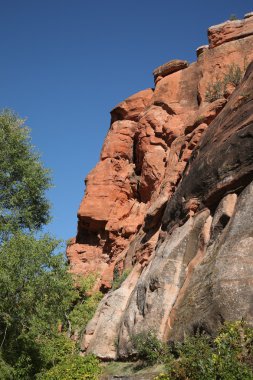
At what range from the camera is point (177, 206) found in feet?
60.1

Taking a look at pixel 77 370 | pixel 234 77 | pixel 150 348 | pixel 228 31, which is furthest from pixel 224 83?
pixel 77 370

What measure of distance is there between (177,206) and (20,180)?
9157mm

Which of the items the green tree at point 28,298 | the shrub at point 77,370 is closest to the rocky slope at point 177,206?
the shrub at point 77,370

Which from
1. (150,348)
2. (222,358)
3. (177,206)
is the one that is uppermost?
(177,206)

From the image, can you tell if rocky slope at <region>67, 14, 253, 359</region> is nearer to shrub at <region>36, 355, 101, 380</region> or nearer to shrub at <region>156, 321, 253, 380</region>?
shrub at <region>36, 355, 101, 380</region>

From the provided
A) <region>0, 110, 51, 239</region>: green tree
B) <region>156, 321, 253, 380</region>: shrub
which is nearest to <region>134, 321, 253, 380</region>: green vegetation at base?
<region>156, 321, 253, 380</region>: shrub

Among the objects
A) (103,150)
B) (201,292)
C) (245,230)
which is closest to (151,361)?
(201,292)

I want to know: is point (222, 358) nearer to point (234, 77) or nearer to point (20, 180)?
point (20, 180)

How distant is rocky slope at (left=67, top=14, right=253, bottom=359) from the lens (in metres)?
12.6

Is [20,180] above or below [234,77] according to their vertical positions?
below

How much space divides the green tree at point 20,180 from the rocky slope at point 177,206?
18.6 feet

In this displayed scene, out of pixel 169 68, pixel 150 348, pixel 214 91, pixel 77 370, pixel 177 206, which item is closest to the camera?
pixel 150 348

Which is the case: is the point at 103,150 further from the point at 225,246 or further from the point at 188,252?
the point at 225,246

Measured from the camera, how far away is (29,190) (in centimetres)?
2277
